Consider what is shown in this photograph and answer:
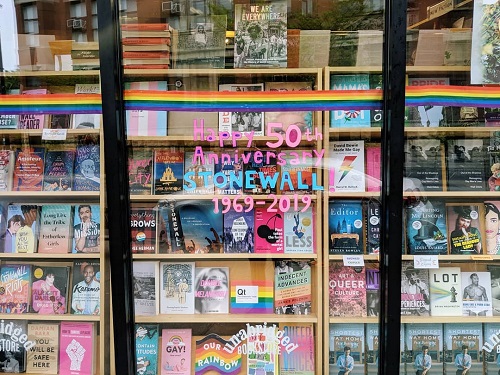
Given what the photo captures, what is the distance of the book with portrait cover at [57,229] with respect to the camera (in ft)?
10.8

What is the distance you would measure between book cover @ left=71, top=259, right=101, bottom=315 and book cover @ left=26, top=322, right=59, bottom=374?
0.64 feet

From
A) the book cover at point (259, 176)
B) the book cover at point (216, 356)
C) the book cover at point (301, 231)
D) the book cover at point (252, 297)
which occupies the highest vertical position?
the book cover at point (259, 176)

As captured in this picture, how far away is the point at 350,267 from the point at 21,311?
2.06 metres

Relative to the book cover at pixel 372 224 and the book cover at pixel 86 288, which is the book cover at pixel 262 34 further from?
the book cover at pixel 86 288

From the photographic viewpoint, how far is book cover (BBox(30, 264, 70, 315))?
324cm

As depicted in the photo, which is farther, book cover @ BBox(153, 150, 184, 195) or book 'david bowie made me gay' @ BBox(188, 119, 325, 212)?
book cover @ BBox(153, 150, 184, 195)

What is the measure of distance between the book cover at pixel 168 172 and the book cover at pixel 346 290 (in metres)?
1.08

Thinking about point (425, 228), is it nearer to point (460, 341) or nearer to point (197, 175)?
point (460, 341)

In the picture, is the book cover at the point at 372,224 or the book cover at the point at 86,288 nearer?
the book cover at the point at 372,224

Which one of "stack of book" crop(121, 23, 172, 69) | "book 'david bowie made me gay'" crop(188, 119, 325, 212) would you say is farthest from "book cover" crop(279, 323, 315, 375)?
"stack of book" crop(121, 23, 172, 69)

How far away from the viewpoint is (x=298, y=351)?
318cm

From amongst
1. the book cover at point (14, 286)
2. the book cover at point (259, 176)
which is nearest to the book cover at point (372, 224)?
the book cover at point (259, 176)

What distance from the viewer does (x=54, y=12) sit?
322 cm

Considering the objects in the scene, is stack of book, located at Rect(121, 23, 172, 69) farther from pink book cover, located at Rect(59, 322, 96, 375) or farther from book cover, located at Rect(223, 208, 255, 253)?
pink book cover, located at Rect(59, 322, 96, 375)
